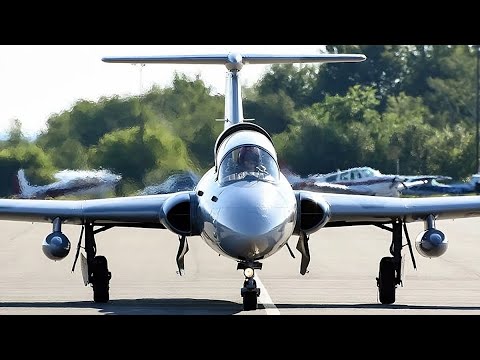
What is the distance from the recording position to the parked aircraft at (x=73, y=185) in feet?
118

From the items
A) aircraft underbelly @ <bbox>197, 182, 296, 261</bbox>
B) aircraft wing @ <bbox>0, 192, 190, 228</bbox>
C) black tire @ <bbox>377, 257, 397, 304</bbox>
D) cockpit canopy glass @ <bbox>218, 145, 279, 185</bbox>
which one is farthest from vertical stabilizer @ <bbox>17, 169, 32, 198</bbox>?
aircraft underbelly @ <bbox>197, 182, 296, 261</bbox>

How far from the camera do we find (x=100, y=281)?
21125 millimetres

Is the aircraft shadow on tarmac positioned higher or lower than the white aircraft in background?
lower

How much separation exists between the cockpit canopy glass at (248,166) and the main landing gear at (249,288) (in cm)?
126

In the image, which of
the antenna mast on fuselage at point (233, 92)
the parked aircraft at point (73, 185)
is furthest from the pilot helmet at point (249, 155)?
the parked aircraft at point (73, 185)

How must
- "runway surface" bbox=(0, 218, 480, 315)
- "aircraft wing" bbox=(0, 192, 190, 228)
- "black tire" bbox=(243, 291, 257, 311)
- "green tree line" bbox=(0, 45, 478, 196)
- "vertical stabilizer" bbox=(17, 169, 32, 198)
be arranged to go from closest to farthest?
"black tire" bbox=(243, 291, 257, 311)
"runway surface" bbox=(0, 218, 480, 315)
"aircraft wing" bbox=(0, 192, 190, 228)
"vertical stabilizer" bbox=(17, 169, 32, 198)
"green tree line" bbox=(0, 45, 478, 196)

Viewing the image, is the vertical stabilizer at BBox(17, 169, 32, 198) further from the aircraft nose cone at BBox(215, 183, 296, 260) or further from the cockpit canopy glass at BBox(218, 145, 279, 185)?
the aircraft nose cone at BBox(215, 183, 296, 260)

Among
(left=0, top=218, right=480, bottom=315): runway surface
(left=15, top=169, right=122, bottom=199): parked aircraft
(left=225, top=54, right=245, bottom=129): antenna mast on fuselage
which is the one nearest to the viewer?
(left=0, top=218, right=480, bottom=315): runway surface

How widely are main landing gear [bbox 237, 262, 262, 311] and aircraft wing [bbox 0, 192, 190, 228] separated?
196 centimetres

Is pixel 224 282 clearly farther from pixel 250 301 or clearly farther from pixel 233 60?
pixel 250 301

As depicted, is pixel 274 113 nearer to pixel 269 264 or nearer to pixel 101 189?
pixel 101 189

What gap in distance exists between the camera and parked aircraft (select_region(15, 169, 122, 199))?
3597 centimetres
